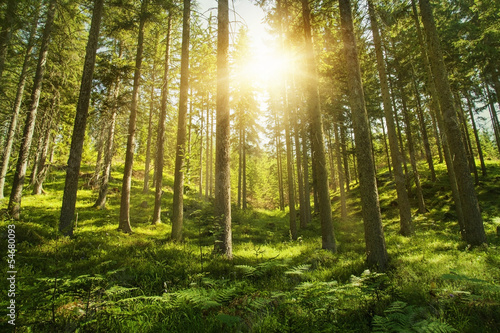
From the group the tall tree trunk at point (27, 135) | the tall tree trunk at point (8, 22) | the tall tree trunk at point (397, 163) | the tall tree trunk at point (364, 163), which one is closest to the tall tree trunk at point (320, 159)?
the tall tree trunk at point (364, 163)

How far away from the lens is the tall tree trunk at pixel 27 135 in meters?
11.1

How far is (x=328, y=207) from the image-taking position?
8.54 metres

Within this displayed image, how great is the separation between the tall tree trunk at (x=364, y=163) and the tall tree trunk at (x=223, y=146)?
379cm

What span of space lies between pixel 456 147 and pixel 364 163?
488 cm

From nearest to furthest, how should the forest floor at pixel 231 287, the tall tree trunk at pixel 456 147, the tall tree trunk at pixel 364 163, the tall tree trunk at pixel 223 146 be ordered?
1. the forest floor at pixel 231 287
2. the tall tree trunk at pixel 364 163
3. the tall tree trunk at pixel 223 146
4. the tall tree trunk at pixel 456 147

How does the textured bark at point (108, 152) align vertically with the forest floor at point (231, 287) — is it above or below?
above

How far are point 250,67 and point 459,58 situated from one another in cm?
1912

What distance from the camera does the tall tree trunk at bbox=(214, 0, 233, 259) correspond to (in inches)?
266

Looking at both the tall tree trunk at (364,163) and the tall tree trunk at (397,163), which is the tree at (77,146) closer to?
the tall tree trunk at (364,163)

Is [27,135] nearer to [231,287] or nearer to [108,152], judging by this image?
[108,152]

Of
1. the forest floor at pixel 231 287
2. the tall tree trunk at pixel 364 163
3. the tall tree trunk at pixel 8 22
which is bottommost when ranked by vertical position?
the forest floor at pixel 231 287

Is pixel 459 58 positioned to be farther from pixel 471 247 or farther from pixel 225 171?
pixel 225 171

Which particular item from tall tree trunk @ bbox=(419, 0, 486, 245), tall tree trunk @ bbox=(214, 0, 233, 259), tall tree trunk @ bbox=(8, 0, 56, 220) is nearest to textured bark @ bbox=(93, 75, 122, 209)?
tall tree trunk @ bbox=(8, 0, 56, 220)

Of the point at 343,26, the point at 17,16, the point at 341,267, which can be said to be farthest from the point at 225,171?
the point at 17,16
